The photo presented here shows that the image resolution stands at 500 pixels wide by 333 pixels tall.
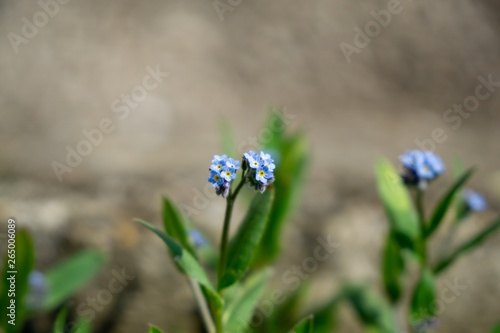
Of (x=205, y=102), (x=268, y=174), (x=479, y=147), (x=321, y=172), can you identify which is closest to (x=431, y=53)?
(x=479, y=147)

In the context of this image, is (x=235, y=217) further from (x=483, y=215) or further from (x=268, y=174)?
(x=268, y=174)

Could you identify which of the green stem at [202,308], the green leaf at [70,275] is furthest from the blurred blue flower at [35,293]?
the green stem at [202,308]

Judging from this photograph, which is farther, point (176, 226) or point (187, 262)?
point (176, 226)

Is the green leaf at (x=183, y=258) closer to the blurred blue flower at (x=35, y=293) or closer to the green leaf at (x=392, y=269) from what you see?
the green leaf at (x=392, y=269)

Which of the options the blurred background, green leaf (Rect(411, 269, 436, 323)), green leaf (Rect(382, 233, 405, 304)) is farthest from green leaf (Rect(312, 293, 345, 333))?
green leaf (Rect(411, 269, 436, 323))

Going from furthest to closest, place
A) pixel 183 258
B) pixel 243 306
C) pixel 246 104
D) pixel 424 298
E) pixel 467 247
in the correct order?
pixel 246 104 < pixel 467 247 < pixel 424 298 < pixel 243 306 < pixel 183 258

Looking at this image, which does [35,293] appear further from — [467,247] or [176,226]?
[467,247]

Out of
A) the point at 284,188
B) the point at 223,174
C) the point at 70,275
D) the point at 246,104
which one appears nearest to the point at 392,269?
the point at 284,188
